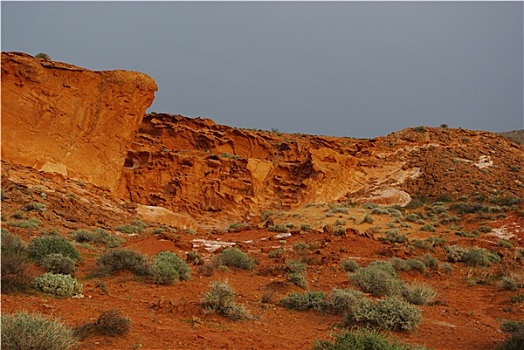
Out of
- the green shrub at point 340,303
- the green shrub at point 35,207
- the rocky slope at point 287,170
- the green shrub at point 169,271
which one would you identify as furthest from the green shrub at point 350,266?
the rocky slope at point 287,170

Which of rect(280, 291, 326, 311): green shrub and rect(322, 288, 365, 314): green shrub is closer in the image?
rect(322, 288, 365, 314): green shrub

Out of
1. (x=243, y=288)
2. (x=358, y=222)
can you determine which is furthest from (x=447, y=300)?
(x=358, y=222)

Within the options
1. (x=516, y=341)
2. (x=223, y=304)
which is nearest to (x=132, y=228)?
(x=223, y=304)

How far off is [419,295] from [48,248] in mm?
8299

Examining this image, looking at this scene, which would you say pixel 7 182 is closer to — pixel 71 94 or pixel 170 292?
pixel 71 94

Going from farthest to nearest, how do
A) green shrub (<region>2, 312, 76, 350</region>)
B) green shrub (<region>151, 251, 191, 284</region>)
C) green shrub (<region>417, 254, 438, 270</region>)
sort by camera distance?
green shrub (<region>417, 254, 438, 270</region>) → green shrub (<region>151, 251, 191, 284</region>) → green shrub (<region>2, 312, 76, 350</region>)

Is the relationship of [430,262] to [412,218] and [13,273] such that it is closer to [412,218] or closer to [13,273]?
[412,218]

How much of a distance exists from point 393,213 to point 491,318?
1673 centimetres

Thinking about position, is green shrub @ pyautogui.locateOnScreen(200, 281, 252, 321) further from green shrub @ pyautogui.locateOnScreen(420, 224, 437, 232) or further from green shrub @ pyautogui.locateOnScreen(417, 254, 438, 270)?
green shrub @ pyautogui.locateOnScreen(420, 224, 437, 232)

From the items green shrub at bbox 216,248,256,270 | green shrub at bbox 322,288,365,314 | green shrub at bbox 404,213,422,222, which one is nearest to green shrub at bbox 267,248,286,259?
green shrub at bbox 216,248,256,270

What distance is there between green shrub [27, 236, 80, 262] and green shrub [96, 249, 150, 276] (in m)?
0.76

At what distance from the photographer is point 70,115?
2255 centimetres

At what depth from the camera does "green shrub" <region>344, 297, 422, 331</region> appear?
6316 mm

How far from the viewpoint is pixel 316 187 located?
30016 mm
